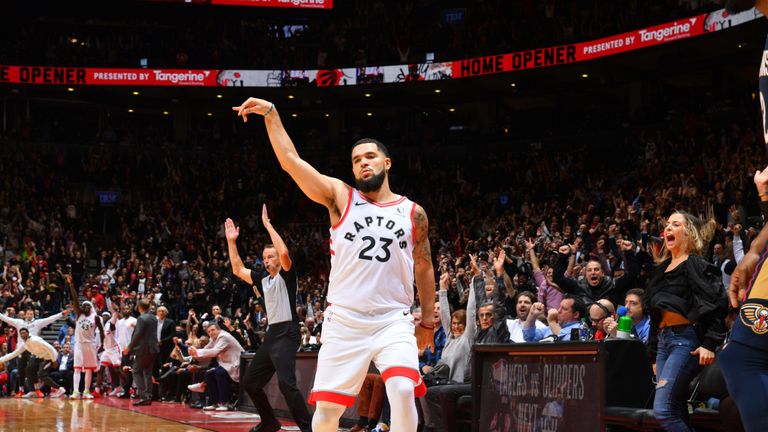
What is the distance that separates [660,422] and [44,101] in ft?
113

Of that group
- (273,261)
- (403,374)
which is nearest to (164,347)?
(273,261)

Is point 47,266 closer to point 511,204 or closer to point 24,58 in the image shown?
point 24,58

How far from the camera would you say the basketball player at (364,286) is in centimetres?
487

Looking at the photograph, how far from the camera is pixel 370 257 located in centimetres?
497

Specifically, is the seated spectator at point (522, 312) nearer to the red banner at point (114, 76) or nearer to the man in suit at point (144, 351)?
the man in suit at point (144, 351)

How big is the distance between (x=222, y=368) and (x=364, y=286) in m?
9.44

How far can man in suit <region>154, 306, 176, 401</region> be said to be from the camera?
16688 mm

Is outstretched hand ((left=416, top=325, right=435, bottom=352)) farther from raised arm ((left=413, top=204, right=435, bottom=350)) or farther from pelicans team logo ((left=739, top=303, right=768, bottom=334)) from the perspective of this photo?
pelicans team logo ((left=739, top=303, right=768, bottom=334))

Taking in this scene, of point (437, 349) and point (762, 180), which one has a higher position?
point (762, 180)

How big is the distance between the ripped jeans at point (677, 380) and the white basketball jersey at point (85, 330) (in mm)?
14123

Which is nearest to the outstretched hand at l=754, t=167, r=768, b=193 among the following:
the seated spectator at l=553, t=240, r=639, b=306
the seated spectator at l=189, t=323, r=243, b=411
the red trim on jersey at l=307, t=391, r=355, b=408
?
the red trim on jersey at l=307, t=391, r=355, b=408

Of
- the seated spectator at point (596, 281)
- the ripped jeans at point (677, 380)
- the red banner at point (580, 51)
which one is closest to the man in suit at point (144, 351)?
the seated spectator at point (596, 281)

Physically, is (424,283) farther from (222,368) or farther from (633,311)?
(222,368)

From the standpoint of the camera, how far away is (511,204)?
26.3 metres
